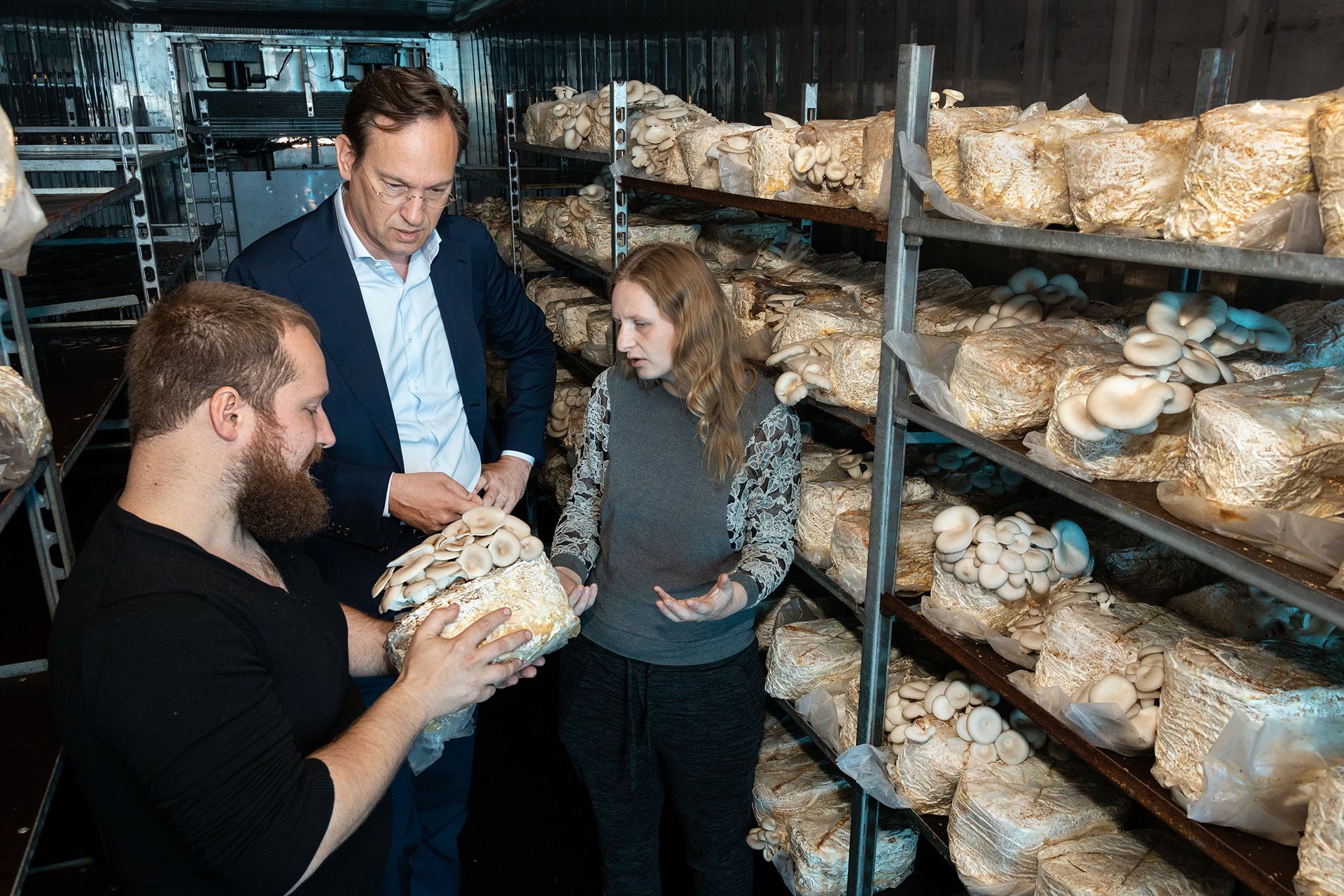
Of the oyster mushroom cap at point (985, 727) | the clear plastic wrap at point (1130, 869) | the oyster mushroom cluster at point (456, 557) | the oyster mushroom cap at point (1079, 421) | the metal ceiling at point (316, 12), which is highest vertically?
the metal ceiling at point (316, 12)

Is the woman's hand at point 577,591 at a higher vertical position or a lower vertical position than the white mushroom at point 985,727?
higher

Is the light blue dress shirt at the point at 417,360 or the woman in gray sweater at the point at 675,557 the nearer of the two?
the woman in gray sweater at the point at 675,557

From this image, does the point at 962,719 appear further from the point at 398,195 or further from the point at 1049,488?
the point at 398,195

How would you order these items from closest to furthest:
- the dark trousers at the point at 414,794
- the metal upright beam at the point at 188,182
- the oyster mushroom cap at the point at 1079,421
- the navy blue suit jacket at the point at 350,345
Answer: the oyster mushroom cap at the point at 1079,421
the navy blue suit jacket at the point at 350,345
the dark trousers at the point at 414,794
the metal upright beam at the point at 188,182

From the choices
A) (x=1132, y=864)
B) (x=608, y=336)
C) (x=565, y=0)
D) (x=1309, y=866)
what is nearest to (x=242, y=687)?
(x=1309, y=866)

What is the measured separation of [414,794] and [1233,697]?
6.61 ft

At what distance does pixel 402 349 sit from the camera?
2.40 m

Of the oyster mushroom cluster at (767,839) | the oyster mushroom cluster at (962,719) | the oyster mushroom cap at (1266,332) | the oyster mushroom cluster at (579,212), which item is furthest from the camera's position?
the oyster mushroom cluster at (579,212)

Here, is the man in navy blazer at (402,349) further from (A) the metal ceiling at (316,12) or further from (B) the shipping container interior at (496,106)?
(A) the metal ceiling at (316,12)

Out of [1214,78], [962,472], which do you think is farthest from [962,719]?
[1214,78]

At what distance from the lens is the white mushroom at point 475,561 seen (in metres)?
1.75

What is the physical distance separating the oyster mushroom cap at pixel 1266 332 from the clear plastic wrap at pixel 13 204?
6.38 feet

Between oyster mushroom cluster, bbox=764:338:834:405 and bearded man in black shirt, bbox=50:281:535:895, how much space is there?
102cm

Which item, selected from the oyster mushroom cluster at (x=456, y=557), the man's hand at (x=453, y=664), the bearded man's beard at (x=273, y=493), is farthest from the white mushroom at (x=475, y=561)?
the bearded man's beard at (x=273, y=493)
